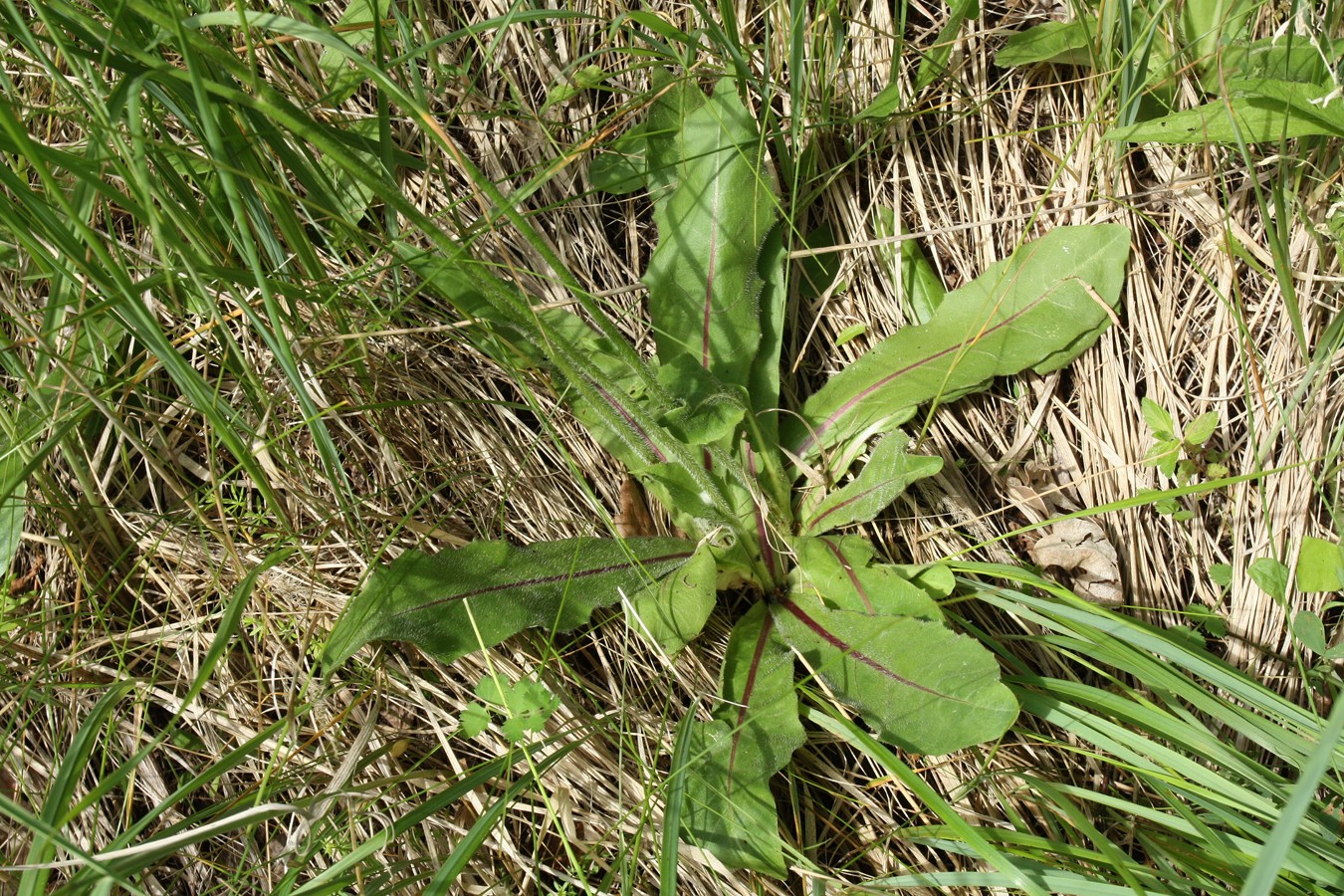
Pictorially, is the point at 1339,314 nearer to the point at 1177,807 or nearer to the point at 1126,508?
the point at 1126,508

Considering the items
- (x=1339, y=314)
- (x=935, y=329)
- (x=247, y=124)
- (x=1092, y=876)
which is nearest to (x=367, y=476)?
(x=247, y=124)

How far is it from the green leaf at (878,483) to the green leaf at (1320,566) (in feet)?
2.50

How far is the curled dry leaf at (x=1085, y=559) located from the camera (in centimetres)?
196

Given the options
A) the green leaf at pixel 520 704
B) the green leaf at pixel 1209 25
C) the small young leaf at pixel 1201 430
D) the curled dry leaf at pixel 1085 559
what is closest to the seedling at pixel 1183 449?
the small young leaf at pixel 1201 430

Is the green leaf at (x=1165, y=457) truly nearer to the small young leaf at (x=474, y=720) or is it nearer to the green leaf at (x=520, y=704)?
the green leaf at (x=520, y=704)

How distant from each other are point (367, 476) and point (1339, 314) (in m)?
2.02

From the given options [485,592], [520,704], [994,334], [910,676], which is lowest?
[910,676]

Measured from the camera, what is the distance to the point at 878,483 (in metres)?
1.90

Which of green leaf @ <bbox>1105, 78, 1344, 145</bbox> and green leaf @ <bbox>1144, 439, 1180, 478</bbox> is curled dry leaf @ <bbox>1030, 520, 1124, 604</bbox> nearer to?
green leaf @ <bbox>1144, 439, 1180, 478</bbox>

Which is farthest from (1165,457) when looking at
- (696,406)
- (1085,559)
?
(696,406)

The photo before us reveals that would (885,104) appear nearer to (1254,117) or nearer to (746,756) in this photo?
(1254,117)

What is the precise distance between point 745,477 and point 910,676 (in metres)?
0.49

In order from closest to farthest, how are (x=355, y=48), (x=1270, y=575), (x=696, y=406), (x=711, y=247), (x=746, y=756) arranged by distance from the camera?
(x=696, y=406), (x=746, y=756), (x=1270, y=575), (x=355, y=48), (x=711, y=247)

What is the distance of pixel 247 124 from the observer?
1.63 metres
